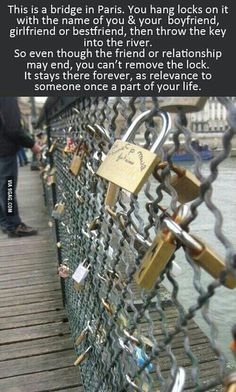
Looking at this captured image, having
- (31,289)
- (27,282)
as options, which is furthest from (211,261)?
(27,282)

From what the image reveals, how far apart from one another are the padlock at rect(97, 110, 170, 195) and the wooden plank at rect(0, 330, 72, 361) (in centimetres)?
167

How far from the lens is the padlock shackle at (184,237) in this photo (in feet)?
1.81

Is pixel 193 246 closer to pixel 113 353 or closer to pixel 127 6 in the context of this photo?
pixel 127 6

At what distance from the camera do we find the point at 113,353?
1194 mm

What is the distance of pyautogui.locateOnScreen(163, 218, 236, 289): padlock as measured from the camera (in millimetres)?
521

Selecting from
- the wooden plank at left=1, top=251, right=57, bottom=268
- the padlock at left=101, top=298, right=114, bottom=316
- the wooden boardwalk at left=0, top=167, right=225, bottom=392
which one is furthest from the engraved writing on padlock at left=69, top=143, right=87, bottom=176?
the wooden plank at left=1, top=251, right=57, bottom=268

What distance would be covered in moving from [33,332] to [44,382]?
46 cm

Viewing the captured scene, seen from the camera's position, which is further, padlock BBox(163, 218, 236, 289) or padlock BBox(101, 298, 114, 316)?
padlock BBox(101, 298, 114, 316)

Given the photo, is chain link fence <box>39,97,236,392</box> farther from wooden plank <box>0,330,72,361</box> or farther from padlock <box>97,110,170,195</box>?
wooden plank <box>0,330,72,361</box>

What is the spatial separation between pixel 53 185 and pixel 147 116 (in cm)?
250

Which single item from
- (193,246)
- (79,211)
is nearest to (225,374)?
(193,246)

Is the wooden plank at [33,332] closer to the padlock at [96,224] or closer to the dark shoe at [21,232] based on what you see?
Answer: the padlock at [96,224]

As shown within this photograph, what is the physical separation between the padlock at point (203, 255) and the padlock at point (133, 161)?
3.9 inches

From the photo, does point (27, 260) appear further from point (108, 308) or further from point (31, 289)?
point (108, 308)
